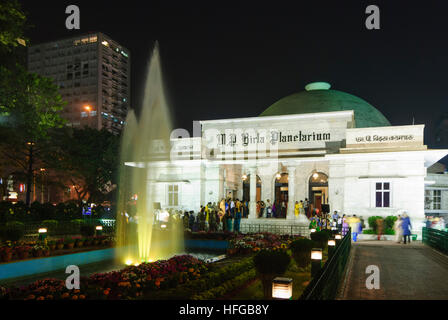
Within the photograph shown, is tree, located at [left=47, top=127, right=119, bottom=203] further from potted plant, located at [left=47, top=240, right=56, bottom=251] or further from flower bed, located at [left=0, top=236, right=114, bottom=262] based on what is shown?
potted plant, located at [left=47, top=240, right=56, bottom=251]

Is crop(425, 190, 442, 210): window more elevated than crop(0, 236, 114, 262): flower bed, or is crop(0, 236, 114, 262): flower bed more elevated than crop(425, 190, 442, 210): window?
crop(425, 190, 442, 210): window

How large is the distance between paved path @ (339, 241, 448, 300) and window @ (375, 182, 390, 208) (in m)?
6.28

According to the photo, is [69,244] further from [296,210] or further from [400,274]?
[296,210]

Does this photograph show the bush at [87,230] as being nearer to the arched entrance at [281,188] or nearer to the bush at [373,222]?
the arched entrance at [281,188]

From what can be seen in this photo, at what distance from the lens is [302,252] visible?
36.8 feet

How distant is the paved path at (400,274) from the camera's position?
8.63 meters

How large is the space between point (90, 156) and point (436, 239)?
31544 millimetres

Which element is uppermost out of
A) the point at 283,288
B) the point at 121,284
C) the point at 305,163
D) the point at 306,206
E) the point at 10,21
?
the point at 10,21

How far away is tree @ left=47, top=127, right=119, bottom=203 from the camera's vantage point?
118 feet

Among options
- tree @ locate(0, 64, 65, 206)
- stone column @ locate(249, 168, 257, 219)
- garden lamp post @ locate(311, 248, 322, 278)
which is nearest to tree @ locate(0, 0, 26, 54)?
tree @ locate(0, 64, 65, 206)

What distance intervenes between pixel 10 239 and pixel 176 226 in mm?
10375

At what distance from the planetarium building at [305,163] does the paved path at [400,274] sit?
681 centimetres

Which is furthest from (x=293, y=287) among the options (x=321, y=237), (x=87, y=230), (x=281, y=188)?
(x=281, y=188)

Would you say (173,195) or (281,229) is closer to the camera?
(281,229)
